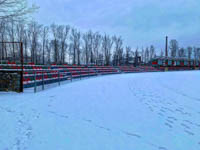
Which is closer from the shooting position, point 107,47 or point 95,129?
point 95,129

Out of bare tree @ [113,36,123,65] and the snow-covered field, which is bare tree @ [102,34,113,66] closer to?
bare tree @ [113,36,123,65]

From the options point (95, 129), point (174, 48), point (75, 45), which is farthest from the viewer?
point (174, 48)

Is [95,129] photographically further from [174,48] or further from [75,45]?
[174,48]

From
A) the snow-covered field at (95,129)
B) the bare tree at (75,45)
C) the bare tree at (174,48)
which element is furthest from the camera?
the bare tree at (174,48)

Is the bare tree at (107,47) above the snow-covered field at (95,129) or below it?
above

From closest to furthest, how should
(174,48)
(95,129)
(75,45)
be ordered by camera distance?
1. (95,129)
2. (75,45)
3. (174,48)

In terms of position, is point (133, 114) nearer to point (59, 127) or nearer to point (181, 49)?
point (59, 127)

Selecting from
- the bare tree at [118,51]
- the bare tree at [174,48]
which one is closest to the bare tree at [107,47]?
the bare tree at [118,51]

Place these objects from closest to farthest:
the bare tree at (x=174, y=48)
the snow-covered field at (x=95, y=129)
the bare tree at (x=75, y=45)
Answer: the snow-covered field at (x=95, y=129) < the bare tree at (x=75, y=45) < the bare tree at (x=174, y=48)

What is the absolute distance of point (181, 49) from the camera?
78.3m

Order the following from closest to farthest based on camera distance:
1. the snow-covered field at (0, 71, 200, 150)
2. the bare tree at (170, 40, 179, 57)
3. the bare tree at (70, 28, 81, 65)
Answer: the snow-covered field at (0, 71, 200, 150) → the bare tree at (70, 28, 81, 65) → the bare tree at (170, 40, 179, 57)

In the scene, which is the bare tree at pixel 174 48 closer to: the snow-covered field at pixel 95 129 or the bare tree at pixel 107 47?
the bare tree at pixel 107 47

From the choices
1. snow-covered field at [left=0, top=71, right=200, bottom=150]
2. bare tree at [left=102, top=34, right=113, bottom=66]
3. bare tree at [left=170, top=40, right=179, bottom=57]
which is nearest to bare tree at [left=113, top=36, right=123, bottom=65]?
bare tree at [left=102, top=34, right=113, bottom=66]

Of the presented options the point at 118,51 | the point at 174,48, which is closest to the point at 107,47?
the point at 118,51
